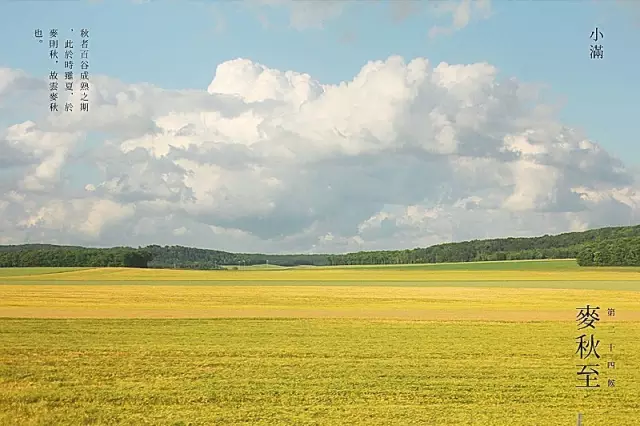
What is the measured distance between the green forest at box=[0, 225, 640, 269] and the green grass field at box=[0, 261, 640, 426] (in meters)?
59.6

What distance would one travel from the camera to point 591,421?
1702 centimetres

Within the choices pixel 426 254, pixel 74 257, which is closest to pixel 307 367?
pixel 74 257

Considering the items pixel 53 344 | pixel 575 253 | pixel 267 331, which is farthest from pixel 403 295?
pixel 575 253

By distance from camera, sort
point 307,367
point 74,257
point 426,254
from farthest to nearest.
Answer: point 426,254 < point 74,257 < point 307,367

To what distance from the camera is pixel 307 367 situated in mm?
23906

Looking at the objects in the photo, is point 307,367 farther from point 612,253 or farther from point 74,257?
point 74,257

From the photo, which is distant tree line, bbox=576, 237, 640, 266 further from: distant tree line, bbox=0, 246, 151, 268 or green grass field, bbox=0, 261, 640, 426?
distant tree line, bbox=0, 246, 151, 268

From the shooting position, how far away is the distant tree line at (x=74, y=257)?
13325 centimetres

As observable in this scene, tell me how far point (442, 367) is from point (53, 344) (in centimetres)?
1585

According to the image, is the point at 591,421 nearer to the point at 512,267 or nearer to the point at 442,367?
the point at 442,367

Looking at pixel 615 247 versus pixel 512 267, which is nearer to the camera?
pixel 615 247

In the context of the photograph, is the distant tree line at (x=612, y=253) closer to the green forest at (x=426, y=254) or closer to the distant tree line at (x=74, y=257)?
the green forest at (x=426, y=254)

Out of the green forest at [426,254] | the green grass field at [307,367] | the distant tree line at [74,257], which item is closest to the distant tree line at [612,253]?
the green forest at [426,254]

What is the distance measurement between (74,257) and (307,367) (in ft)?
419
